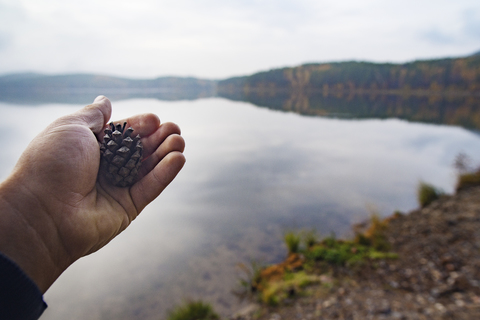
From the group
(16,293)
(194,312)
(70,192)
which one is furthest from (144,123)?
(194,312)

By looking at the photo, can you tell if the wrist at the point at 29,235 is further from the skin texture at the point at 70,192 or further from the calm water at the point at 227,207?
the calm water at the point at 227,207

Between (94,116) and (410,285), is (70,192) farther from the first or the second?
(410,285)

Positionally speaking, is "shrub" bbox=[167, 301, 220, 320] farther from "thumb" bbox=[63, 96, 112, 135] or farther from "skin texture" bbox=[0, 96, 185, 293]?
"thumb" bbox=[63, 96, 112, 135]

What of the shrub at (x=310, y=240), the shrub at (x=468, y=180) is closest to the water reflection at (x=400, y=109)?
the shrub at (x=468, y=180)

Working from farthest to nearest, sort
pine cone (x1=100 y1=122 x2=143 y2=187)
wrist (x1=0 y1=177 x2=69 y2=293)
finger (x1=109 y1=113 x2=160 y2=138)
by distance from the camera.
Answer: finger (x1=109 y1=113 x2=160 y2=138)
pine cone (x1=100 y1=122 x2=143 y2=187)
wrist (x1=0 y1=177 x2=69 y2=293)

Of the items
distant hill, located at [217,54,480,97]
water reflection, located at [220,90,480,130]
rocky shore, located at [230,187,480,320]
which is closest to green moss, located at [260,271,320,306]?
rocky shore, located at [230,187,480,320]

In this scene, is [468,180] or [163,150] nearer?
[163,150]

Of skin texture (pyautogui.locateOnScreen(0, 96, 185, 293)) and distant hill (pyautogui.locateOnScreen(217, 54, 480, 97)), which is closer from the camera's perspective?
skin texture (pyautogui.locateOnScreen(0, 96, 185, 293))
